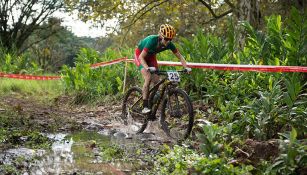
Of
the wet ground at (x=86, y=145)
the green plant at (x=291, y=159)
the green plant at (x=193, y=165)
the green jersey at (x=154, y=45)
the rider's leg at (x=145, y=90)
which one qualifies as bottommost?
the wet ground at (x=86, y=145)

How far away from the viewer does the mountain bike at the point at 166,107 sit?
21.2 feet

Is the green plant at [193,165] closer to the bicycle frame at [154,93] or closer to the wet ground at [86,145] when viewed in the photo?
the wet ground at [86,145]

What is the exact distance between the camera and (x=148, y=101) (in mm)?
7348

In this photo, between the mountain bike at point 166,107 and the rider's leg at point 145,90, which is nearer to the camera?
the mountain bike at point 166,107

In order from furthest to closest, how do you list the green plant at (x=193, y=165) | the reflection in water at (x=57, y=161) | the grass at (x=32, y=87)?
the grass at (x=32, y=87), the reflection in water at (x=57, y=161), the green plant at (x=193, y=165)

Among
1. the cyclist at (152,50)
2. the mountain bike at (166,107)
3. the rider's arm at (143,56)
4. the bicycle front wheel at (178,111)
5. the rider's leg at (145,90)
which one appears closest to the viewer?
the bicycle front wheel at (178,111)

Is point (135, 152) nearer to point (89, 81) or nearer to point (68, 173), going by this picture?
point (68, 173)

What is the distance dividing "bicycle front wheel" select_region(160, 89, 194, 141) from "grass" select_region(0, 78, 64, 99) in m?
6.15

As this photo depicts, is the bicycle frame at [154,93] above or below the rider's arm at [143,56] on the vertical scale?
below

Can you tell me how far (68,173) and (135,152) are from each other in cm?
144

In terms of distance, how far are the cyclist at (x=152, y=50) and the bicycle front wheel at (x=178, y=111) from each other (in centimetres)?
41

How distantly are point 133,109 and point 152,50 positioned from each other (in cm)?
137

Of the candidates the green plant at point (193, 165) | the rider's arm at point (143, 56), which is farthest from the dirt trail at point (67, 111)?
the green plant at point (193, 165)

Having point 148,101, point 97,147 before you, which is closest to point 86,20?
point 148,101
